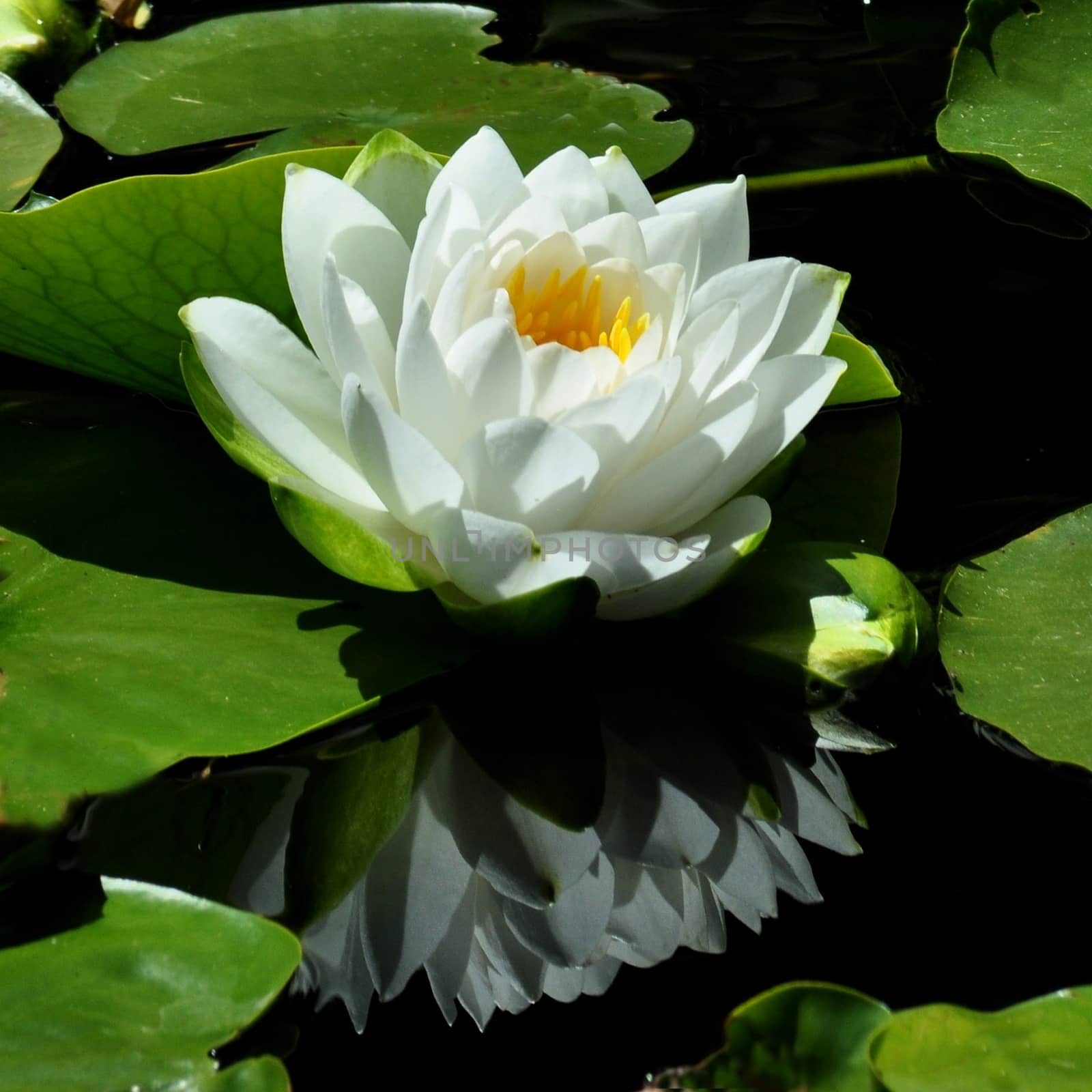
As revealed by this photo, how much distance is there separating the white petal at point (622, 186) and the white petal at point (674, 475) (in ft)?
0.72

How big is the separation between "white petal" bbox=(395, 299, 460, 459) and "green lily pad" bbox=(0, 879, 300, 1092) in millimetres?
386

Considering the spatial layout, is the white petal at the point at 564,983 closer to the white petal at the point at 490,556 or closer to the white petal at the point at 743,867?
the white petal at the point at 743,867

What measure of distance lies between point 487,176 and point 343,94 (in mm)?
955

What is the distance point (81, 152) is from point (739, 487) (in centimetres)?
130

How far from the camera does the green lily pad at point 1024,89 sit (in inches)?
63.0

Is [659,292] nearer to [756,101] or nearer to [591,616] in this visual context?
[591,616]

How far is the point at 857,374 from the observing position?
127 centimetres

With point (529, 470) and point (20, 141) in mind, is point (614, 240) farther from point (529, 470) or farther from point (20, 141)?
point (20, 141)

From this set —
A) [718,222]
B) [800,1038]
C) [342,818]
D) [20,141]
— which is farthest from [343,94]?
[800,1038]

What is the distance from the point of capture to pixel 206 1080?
0.71 metres

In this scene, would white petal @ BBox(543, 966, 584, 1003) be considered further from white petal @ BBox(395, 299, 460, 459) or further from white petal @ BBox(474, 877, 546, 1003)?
white petal @ BBox(395, 299, 460, 459)

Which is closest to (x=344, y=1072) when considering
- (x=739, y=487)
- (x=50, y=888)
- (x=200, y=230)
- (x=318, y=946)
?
(x=318, y=946)

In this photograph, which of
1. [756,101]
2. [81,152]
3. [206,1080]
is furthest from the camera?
[756,101]

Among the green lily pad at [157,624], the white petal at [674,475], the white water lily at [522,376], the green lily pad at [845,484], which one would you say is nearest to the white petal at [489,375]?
the white water lily at [522,376]
